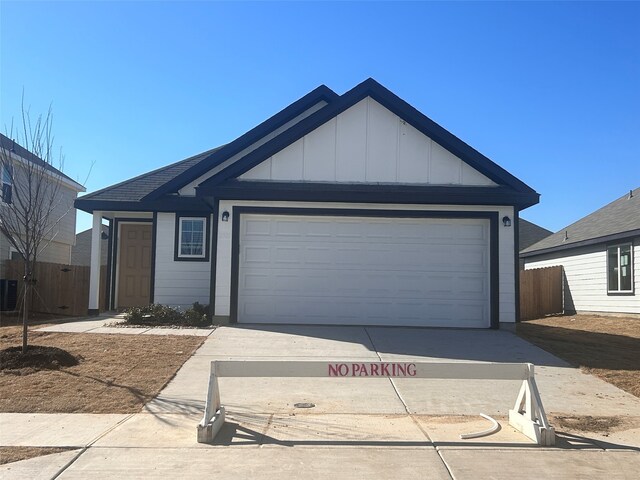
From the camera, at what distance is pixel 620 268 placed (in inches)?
711

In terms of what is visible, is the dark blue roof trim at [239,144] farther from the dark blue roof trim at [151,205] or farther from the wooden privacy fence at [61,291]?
the wooden privacy fence at [61,291]

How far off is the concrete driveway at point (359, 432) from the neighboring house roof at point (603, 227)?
1051 centimetres

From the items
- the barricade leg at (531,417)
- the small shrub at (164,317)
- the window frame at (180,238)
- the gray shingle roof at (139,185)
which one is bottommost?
the barricade leg at (531,417)

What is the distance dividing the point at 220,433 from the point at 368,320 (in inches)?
273

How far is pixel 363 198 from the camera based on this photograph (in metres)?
12.1

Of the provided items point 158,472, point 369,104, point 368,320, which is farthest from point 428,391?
point 369,104

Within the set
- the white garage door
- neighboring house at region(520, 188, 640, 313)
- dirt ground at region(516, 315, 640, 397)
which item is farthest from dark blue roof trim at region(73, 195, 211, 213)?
neighboring house at region(520, 188, 640, 313)

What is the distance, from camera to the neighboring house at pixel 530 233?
36.9 meters

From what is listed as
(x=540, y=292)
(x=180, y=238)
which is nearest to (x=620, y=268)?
(x=540, y=292)

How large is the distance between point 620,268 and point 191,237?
13.4m

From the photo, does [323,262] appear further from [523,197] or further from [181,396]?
[181,396]

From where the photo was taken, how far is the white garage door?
12234 mm

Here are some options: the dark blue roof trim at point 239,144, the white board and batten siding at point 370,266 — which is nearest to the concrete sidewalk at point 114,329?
the white board and batten siding at point 370,266

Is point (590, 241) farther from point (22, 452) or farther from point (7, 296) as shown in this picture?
point (22, 452)
